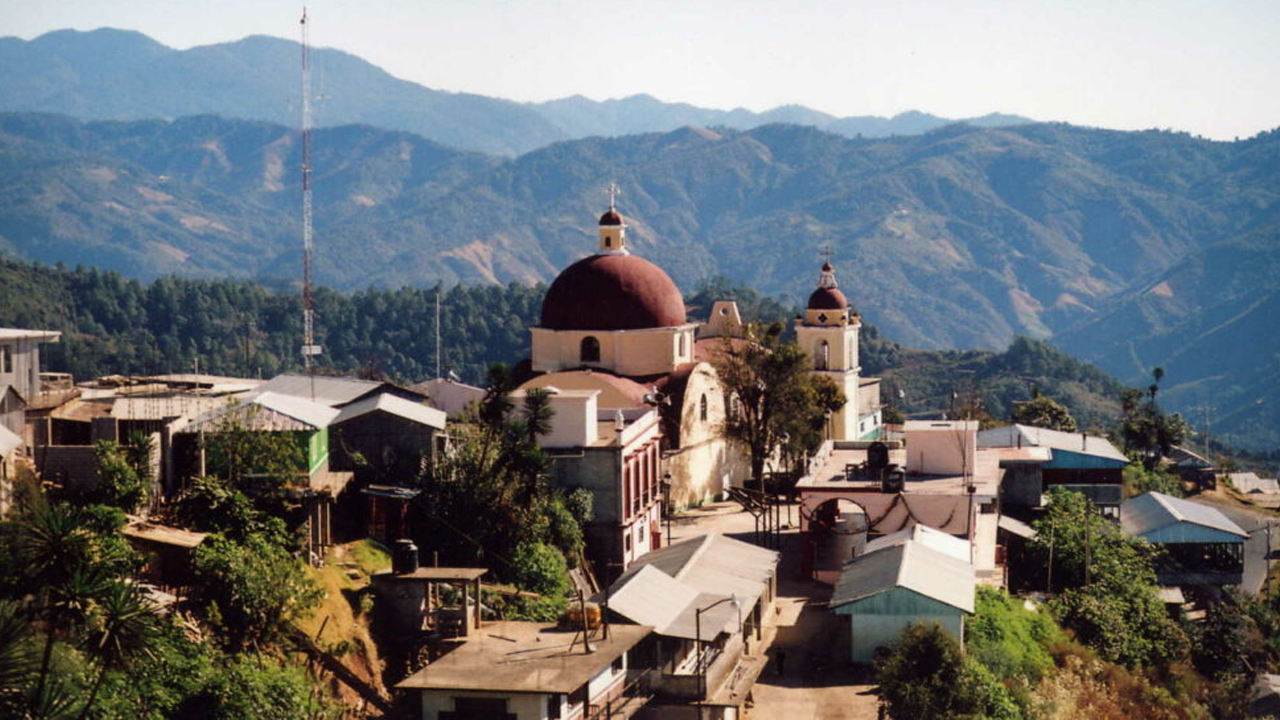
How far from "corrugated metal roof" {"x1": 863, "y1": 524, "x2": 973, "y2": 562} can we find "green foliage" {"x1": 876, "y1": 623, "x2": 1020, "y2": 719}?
5.48 metres

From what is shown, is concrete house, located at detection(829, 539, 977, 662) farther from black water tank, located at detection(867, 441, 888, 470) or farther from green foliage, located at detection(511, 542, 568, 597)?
black water tank, located at detection(867, 441, 888, 470)

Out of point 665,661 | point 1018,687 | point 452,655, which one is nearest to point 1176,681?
point 1018,687

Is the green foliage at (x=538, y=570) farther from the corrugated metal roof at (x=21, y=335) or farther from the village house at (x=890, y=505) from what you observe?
the corrugated metal roof at (x=21, y=335)

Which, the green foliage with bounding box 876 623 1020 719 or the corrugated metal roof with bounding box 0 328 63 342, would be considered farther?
the corrugated metal roof with bounding box 0 328 63 342

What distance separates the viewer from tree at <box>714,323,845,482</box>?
43.5 meters

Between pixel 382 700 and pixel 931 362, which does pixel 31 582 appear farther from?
pixel 931 362

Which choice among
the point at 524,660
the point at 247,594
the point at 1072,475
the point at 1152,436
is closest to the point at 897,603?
the point at 524,660

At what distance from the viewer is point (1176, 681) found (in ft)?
111

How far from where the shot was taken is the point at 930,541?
32.1 metres

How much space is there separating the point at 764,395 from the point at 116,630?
26740 mm

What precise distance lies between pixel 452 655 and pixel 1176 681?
1726 centimetres

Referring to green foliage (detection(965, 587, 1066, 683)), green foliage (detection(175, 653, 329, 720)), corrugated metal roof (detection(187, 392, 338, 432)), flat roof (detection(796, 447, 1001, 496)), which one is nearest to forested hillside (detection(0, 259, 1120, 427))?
flat roof (detection(796, 447, 1001, 496))

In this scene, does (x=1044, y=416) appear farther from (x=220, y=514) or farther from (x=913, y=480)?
(x=220, y=514)

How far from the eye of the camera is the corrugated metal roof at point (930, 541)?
31859 millimetres
